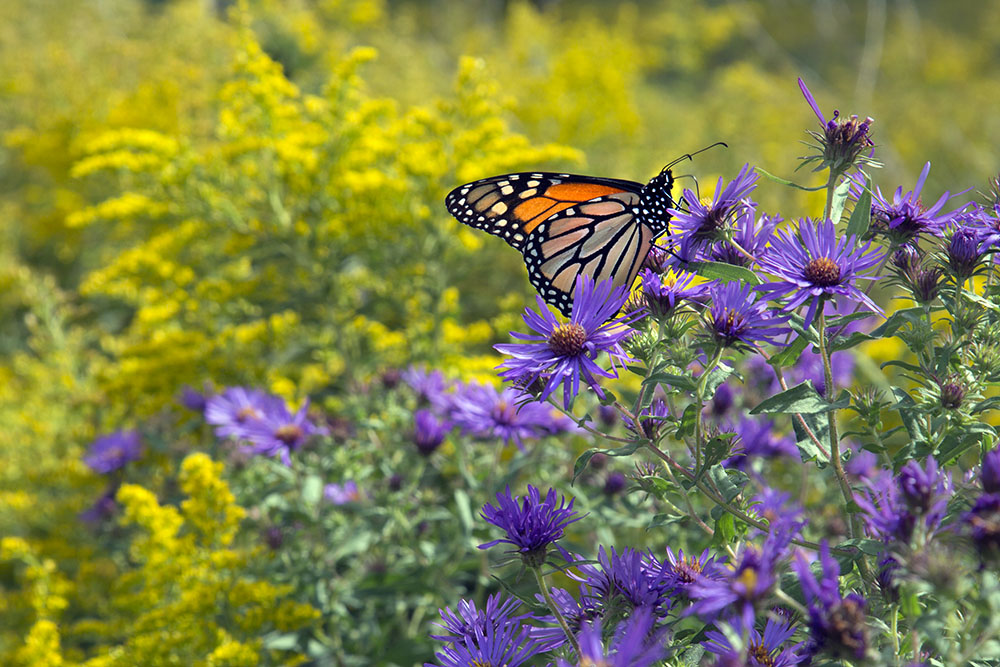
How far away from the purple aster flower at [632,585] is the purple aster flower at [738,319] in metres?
0.36

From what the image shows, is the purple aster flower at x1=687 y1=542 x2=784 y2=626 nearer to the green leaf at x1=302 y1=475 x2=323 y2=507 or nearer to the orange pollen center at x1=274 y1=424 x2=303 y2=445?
the green leaf at x1=302 y1=475 x2=323 y2=507

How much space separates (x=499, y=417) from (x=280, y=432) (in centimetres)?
69

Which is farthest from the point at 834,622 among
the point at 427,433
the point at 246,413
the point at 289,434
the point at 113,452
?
the point at 113,452

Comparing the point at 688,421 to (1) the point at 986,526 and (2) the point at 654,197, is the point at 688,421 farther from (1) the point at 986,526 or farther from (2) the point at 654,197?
(2) the point at 654,197

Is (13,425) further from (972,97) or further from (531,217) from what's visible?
(972,97)

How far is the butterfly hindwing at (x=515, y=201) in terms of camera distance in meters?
2.07

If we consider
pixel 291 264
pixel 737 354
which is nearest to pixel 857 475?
pixel 737 354

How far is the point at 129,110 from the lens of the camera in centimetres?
546

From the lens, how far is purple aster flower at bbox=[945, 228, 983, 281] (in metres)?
1.15

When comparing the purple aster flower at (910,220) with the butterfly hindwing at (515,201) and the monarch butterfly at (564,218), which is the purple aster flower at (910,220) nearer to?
the monarch butterfly at (564,218)

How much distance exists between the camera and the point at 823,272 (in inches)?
43.6

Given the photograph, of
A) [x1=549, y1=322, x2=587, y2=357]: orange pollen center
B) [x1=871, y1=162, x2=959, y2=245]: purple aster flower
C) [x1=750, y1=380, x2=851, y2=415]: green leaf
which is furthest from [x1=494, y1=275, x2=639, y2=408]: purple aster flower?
[x1=871, y1=162, x2=959, y2=245]: purple aster flower

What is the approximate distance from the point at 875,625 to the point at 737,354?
453mm

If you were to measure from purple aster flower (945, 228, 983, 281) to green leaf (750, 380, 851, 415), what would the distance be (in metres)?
0.27
